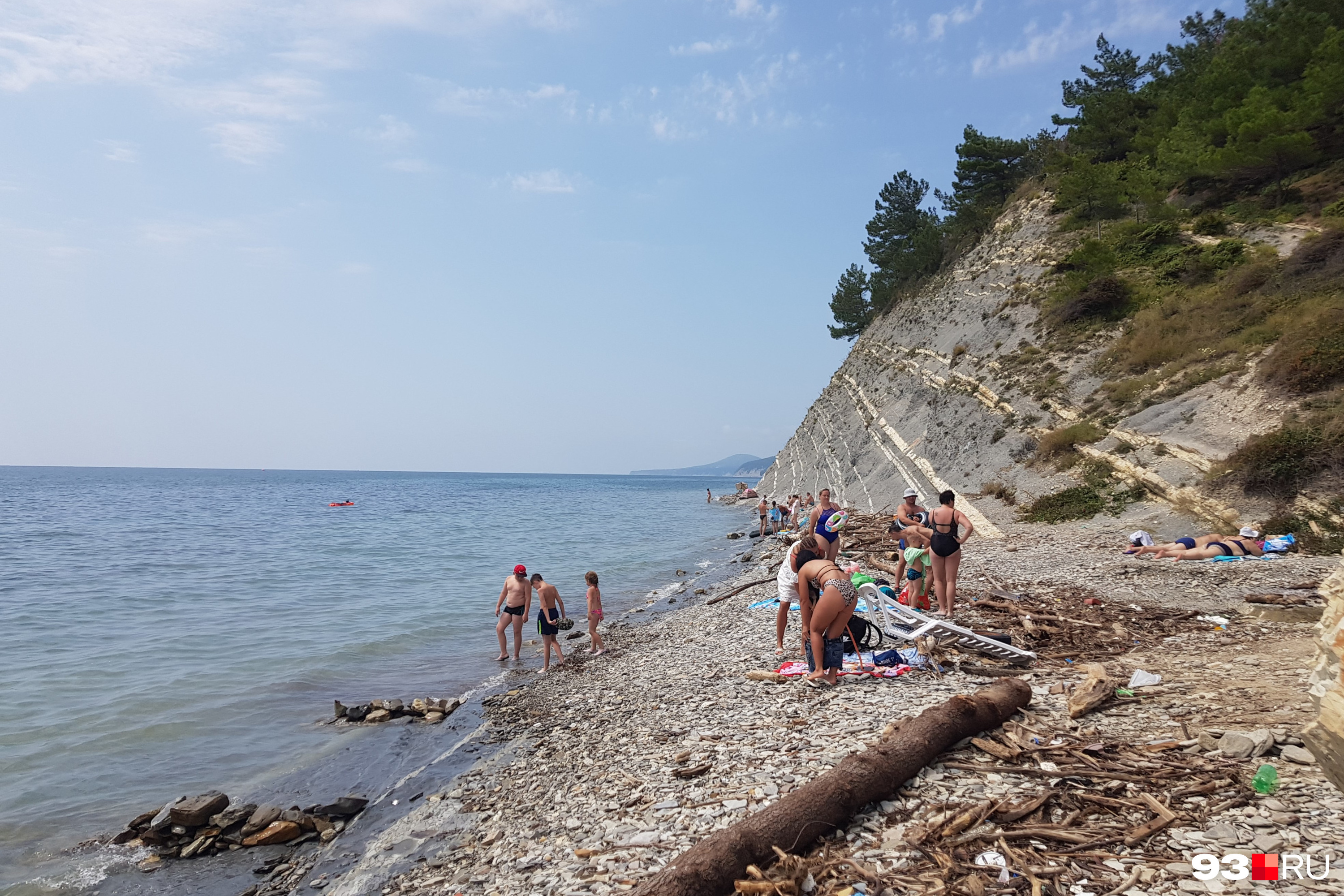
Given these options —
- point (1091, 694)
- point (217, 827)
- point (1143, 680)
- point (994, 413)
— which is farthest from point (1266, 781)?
point (994, 413)

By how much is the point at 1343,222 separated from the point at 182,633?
3829cm

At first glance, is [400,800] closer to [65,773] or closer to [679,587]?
[65,773]

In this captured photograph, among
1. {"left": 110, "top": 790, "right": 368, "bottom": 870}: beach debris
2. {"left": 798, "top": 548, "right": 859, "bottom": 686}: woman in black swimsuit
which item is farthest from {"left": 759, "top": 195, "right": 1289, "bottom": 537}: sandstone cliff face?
{"left": 110, "top": 790, "right": 368, "bottom": 870}: beach debris

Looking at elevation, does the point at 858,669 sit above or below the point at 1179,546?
below

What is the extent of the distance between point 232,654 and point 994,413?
28.2 m

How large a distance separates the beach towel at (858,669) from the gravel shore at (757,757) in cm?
21

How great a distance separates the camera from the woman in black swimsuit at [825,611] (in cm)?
818

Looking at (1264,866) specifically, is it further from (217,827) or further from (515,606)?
(515,606)

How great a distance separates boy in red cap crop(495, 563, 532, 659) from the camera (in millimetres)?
15172

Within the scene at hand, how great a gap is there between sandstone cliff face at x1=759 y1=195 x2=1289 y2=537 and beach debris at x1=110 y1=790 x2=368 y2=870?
1824 cm

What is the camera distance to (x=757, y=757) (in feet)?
21.9

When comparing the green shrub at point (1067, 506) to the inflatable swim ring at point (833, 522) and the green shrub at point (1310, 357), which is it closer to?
the green shrub at point (1310, 357)

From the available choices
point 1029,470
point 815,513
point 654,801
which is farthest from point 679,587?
point 654,801

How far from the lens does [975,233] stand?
50.3 meters
